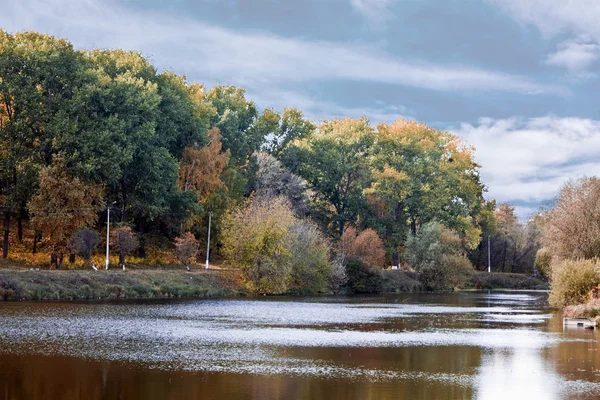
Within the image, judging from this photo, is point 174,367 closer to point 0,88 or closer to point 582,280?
point 582,280

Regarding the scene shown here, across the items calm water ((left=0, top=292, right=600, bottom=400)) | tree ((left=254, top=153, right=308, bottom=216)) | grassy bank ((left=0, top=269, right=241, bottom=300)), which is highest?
tree ((left=254, top=153, right=308, bottom=216))

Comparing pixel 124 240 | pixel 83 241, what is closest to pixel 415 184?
pixel 124 240

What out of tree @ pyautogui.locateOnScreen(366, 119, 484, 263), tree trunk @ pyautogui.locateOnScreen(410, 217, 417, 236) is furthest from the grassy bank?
tree trunk @ pyautogui.locateOnScreen(410, 217, 417, 236)

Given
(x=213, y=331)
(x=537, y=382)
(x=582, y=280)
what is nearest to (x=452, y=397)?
(x=537, y=382)

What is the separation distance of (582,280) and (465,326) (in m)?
14.3

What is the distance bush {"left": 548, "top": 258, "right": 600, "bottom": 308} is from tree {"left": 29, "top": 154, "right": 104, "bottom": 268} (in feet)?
137

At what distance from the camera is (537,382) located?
24.7m

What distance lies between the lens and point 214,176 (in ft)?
306

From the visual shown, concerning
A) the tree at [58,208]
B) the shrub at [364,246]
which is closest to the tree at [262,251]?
the tree at [58,208]

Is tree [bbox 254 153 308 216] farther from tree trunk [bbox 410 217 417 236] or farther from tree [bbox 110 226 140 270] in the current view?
tree [bbox 110 226 140 270]

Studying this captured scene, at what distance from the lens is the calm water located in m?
22.4

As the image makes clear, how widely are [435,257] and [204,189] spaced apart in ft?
104

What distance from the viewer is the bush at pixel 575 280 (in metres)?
55.6

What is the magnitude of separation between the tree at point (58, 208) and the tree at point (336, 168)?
43856 mm
